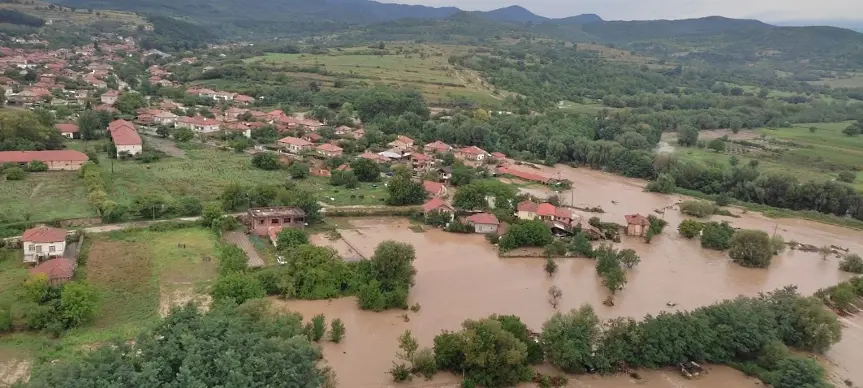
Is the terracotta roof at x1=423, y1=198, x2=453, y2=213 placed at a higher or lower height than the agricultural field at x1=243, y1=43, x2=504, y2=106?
lower

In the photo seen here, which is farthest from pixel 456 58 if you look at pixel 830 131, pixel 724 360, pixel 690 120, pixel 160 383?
pixel 160 383

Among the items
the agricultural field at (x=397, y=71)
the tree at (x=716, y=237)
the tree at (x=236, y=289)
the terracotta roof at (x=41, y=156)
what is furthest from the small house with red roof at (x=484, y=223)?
the agricultural field at (x=397, y=71)

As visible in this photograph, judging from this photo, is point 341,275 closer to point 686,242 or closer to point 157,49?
point 686,242

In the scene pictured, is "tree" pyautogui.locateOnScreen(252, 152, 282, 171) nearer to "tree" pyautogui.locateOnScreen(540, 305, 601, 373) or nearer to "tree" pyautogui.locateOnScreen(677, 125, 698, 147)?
"tree" pyautogui.locateOnScreen(540, 305, 601, 373)

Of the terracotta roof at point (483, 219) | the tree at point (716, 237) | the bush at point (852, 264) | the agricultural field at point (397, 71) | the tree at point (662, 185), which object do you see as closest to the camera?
the bush at point (852, 264)

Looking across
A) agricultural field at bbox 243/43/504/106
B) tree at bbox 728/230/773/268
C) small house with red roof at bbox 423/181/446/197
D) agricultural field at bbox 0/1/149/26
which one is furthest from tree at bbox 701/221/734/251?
agricultural field at bbox 0/1/149/26

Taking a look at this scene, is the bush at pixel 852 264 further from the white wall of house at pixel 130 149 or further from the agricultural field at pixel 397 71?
the agricultural field at pixel 397 71
